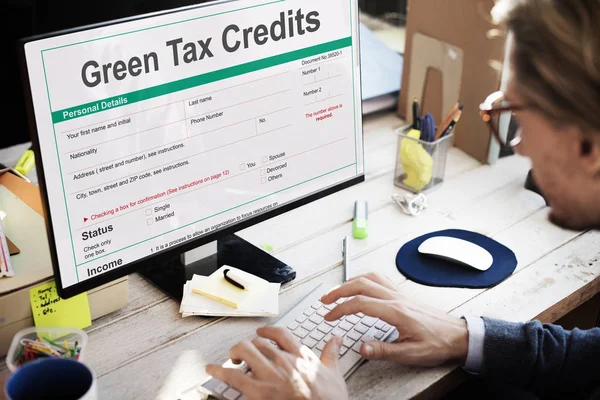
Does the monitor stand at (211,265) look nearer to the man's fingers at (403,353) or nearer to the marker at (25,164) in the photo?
the man's fingers at (403,353)

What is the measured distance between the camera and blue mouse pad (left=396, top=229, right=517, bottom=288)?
47.0 inches

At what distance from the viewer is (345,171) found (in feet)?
4.14

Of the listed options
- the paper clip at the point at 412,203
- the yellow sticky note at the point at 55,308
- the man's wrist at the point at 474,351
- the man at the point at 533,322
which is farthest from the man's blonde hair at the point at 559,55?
the yellow sticky note at the point at 55,308

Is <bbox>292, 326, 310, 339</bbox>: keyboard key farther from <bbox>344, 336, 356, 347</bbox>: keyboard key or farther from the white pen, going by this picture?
the white pen

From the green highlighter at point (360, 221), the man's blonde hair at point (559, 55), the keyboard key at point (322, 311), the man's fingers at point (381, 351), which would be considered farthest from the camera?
the green highlighter at point (360, 221)

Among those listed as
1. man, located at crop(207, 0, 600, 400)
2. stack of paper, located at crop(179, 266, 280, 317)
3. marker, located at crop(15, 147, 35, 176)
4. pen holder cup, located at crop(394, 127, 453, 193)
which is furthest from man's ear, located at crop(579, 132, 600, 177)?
marker, located at crop(15, 147, 35, 176)

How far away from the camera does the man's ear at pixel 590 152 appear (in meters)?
0.80

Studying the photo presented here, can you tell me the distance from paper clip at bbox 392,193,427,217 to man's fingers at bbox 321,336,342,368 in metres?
0.47

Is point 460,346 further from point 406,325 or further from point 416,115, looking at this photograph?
point 416,115

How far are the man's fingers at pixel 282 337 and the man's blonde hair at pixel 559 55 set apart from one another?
0.45 m

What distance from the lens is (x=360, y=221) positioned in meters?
1.34

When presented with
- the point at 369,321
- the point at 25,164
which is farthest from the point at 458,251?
the point at 25,164

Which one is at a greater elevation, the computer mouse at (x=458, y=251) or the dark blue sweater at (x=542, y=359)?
the computer mouse at (x=458, y=251)

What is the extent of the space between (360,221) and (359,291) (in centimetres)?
30
